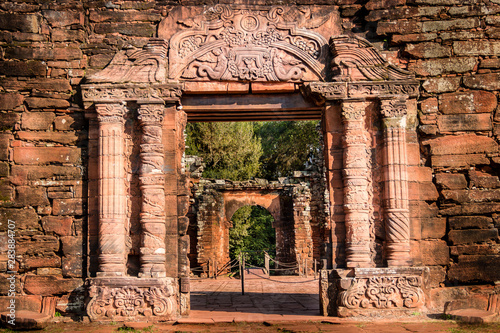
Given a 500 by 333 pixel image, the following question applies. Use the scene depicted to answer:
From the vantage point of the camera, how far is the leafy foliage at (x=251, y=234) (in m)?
22.8

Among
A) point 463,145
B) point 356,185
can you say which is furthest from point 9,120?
point 463,145

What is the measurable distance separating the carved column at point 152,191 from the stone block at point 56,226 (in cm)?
118

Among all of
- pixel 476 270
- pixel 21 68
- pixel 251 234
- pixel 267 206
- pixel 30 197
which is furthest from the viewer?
pixel 251 234

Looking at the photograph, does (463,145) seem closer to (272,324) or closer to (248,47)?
(248,47)

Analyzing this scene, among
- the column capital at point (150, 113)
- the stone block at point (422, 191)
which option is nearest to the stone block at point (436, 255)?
the stone block at point (422, 191)

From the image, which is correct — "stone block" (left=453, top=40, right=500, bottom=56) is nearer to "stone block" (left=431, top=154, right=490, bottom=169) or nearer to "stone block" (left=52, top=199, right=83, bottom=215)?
"stone block" (left=431, top=154, right=490, bottom=169)

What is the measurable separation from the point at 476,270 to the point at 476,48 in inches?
137

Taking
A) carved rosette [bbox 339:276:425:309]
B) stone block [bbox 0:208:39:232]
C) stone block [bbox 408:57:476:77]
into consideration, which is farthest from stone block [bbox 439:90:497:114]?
stone block [bbox 0:208:39:232]

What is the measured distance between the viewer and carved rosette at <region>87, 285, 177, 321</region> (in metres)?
6.43

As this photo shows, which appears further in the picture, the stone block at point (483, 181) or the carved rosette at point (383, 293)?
the stone block at point (483, 181)

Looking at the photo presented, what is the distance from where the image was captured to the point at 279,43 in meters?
7.31

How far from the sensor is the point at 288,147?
27141 mm

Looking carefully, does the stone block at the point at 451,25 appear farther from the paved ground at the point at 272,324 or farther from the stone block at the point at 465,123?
the paved ground at the point at 272,324

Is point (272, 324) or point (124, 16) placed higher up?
point (124, 16)
